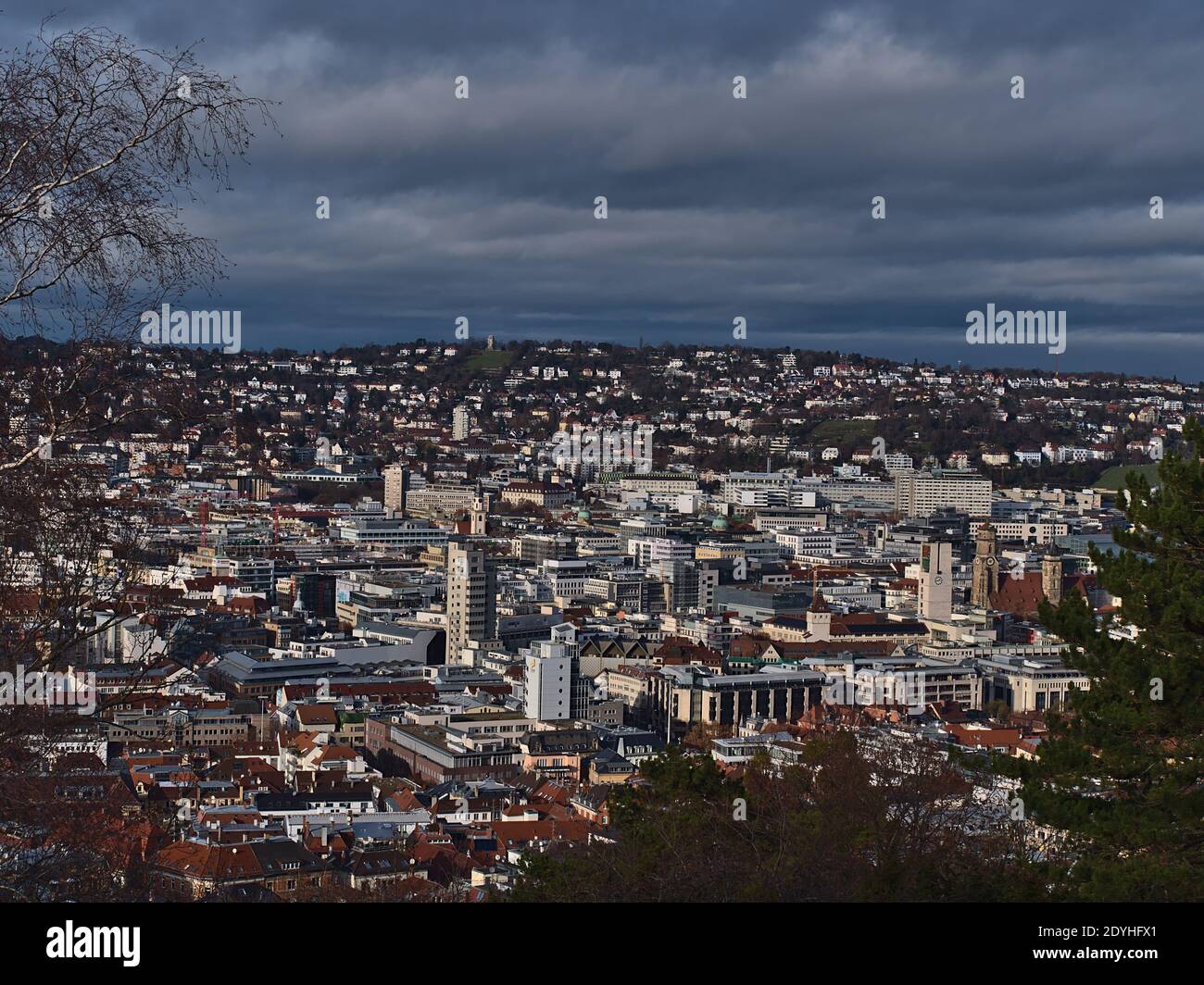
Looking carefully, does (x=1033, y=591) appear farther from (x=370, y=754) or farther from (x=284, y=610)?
(x=370, y=754)

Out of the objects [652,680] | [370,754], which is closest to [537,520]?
[652,680]

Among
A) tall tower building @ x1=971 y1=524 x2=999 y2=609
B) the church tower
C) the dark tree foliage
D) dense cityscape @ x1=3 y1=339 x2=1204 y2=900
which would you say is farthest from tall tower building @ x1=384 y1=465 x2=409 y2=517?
the dark tree foliage

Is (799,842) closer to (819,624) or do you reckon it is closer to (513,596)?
(819,624)

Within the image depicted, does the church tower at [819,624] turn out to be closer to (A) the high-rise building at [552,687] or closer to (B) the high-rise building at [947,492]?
(A) the high-rise building at [552,687]

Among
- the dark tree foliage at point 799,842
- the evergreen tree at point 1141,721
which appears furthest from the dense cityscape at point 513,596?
the evergreen tree at point 1141,721

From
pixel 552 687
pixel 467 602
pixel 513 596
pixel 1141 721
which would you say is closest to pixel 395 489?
pixel 513 596
